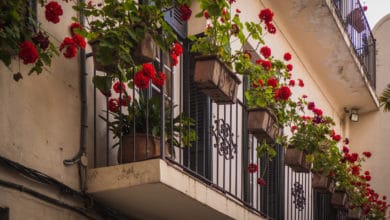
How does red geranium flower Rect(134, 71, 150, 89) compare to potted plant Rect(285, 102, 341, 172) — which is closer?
red geranium flower Rect(134, 71, 150, 89)

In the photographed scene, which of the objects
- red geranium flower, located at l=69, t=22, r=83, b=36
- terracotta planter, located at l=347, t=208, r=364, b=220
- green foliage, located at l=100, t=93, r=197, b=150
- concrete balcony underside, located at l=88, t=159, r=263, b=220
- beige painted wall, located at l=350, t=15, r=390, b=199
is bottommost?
concrete balcony underside, located at l=88, t=159, r=263, b=220

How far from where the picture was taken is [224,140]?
9.71 meters

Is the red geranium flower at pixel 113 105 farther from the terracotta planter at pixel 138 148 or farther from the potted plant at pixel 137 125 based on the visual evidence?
the terracotta planter at pixel 138 148

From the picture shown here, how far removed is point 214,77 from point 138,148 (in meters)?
0.92

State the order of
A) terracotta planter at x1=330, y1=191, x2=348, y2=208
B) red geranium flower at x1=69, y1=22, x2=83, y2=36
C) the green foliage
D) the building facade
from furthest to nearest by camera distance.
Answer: terracotta planter at x1=330, y1=191, x2=348, y2=208
the green foliage
red geranium flower at x1=69, y1=22, x2=83, y2=36
the building facade

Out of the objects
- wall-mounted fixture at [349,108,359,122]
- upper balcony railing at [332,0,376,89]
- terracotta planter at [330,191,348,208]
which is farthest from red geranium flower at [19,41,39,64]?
wall-mounted fixture at [349,108,359,122]

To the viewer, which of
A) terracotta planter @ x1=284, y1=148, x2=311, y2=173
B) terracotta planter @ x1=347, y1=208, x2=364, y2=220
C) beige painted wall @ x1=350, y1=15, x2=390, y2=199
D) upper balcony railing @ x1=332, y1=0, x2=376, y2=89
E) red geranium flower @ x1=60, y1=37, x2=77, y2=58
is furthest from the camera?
beige painted wall @ x1=350, y1=15, x2=390, y2=199

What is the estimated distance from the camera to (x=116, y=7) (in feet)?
24.2

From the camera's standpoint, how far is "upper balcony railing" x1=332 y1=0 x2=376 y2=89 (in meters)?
14.6

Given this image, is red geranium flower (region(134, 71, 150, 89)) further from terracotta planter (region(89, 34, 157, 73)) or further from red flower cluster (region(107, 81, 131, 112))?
red flower cluster (region(107, 81, 131, 112))

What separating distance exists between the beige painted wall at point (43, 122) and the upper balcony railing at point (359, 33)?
22.0 ft

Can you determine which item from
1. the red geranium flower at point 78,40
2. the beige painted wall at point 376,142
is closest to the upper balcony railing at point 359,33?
the beige painted wall at point 376,142

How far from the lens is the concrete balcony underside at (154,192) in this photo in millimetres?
7367

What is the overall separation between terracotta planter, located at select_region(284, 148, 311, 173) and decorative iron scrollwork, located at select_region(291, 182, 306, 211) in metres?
1.28
